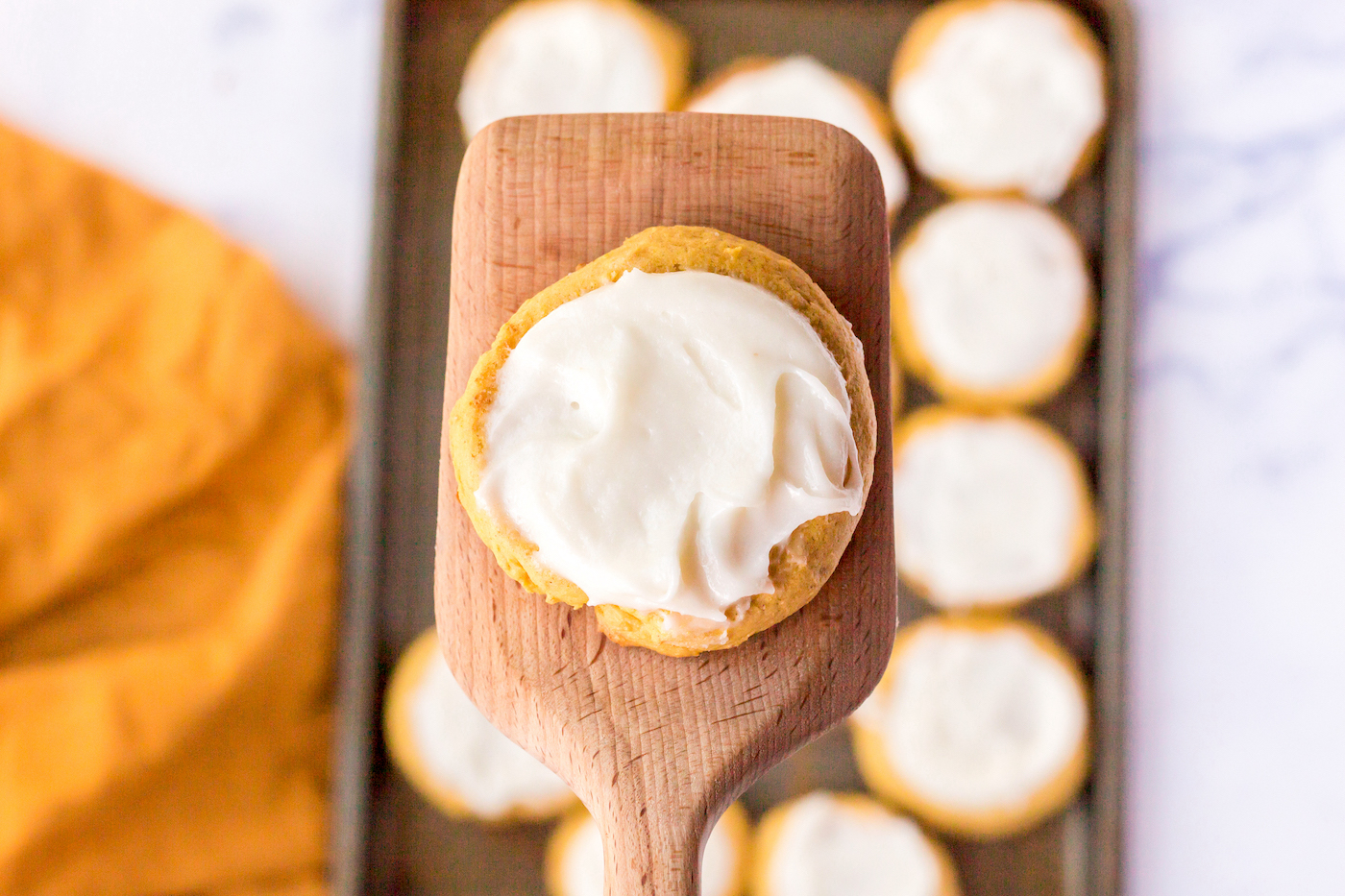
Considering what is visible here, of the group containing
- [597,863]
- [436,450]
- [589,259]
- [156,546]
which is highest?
[589,259]

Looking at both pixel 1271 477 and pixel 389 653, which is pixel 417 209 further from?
pixel 1271 477

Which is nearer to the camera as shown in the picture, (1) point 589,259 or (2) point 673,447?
(2) point 673,447

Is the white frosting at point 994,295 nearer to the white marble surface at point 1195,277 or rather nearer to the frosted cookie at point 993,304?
the frosted cookie at point 993,304

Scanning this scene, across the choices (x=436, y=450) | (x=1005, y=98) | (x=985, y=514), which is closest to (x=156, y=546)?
(x=436, y=450)

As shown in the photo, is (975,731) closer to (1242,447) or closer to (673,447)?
(1242,447)

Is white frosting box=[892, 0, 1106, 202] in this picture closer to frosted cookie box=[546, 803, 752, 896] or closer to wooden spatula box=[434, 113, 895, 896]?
wooden spatula box=[434, 113, 895, 896]

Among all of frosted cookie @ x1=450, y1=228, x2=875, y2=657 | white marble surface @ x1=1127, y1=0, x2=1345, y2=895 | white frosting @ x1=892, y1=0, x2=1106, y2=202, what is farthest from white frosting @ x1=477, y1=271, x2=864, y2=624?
white marble surface @ x1=1127, y1=0, x2=1345, y2=895

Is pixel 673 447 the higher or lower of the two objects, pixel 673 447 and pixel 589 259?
the lower

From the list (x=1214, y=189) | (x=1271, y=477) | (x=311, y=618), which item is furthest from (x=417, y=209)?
(x=1271, y=477)
